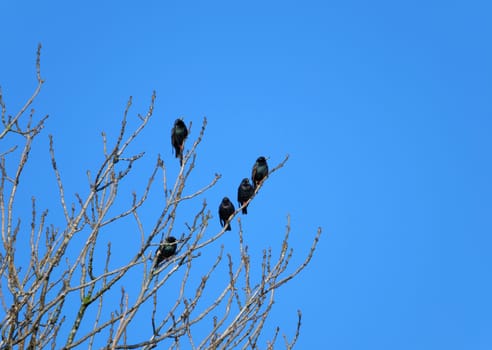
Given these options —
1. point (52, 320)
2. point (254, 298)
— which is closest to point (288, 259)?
point (254, 298)

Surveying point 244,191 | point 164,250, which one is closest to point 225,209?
point 244,191

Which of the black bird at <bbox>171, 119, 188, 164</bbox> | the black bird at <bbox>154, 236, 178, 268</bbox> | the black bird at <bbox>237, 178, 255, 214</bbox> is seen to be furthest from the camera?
the black bird at <bbox>237, 178, 255, 214</bbox>

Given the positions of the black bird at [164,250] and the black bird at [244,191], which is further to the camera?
the black bird at [244,191]

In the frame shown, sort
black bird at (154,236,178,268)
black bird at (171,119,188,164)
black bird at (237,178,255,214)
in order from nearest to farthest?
black bird at (154,236,178,268), black bird at (171,119,188,164), black bird at (237,178,255,214)

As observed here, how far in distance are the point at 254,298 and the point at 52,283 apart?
5.11ft

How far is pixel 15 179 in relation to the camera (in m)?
5.80

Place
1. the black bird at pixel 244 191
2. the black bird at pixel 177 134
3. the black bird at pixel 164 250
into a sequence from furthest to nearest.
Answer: the black bird at pixel 244 191
the black bird at pixel 177 134
the black bird at pixel 164 250

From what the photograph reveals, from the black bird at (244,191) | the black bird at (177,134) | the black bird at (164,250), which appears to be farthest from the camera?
the black bird at (244,191)

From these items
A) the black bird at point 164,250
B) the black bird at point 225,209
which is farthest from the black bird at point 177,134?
the black bird at point 164,250

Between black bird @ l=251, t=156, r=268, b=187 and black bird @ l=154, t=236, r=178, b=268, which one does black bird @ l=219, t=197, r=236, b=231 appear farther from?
black bird @ l=154, t=236, r=178, b=268

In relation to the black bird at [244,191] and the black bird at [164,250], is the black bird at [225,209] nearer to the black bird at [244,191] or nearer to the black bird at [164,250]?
the black bird at [244,191]

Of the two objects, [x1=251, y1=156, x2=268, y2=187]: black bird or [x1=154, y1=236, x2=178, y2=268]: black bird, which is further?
[x1=251, y1=156, x2=268, y2=187]: black bird

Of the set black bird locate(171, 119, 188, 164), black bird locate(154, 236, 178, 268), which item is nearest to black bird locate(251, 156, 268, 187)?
black bird locate(171, 119, 188, 164)

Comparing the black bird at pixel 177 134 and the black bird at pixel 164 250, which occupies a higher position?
the black bird at pixel 177 134
